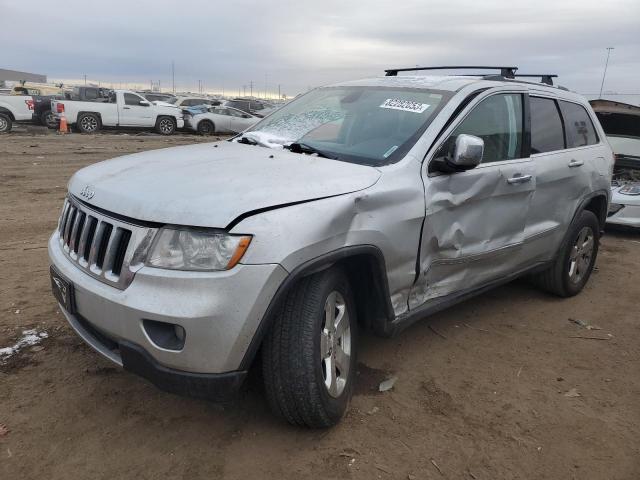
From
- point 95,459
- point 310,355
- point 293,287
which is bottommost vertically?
point 95,459

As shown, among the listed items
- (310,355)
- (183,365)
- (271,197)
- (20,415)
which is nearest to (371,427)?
(310,355)

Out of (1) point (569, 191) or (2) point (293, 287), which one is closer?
(2) point (293, 287)

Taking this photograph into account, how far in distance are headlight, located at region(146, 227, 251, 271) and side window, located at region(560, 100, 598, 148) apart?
11.1 ft

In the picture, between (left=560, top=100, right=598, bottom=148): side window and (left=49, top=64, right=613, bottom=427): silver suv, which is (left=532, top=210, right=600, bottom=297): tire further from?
(left=560, top=100, right=598, bottom=148): side window

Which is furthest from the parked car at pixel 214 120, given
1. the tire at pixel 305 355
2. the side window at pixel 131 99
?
the tire at pixel 305 355

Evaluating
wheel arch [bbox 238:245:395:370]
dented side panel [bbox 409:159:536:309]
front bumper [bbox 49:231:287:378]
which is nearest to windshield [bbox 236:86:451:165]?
dented side panel [bbox 409:159:536:309]

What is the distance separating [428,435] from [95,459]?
63.6 inches

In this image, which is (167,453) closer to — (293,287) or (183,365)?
(183,365)

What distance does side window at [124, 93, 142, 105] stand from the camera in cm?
2000

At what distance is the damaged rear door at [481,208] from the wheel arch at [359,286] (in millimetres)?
266

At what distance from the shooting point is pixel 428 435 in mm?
2781

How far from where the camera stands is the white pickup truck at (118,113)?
18859mm

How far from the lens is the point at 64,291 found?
8.91ft

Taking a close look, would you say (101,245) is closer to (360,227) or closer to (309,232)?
(309,232)
